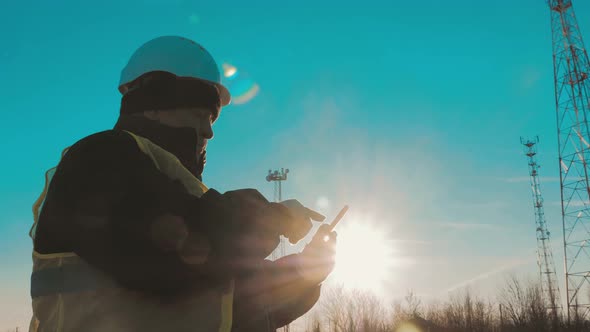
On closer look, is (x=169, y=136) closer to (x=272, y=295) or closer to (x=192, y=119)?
(x=192, y=119)

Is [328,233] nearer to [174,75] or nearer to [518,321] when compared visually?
[174,75]

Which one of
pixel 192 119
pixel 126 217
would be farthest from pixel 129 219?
pixel 192 119

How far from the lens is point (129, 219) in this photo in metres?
1.54

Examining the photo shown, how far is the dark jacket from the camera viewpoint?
1.55m

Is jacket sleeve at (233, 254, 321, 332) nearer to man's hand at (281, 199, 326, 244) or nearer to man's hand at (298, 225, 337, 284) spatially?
man's hand at (298, 225, 337, 284)

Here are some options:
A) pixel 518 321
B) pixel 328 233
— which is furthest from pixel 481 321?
pixel 328 233

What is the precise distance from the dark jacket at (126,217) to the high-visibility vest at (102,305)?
0.05 meters

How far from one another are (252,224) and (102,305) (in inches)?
24.9

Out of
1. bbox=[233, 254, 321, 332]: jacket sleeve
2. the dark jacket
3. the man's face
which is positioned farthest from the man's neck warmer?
bbox=[233, 254, 321, 332]: jacket sleeve

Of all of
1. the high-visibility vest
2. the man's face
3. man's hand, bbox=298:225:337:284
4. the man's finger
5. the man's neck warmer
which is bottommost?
the high-visibility vest

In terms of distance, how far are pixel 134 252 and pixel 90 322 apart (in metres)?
0.37

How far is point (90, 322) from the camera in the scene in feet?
5.42

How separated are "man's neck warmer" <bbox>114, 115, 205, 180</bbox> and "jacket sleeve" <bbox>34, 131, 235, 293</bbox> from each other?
57 cm

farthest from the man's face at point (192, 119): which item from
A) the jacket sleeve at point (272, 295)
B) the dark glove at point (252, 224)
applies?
the dark glove at point (252, 224)
